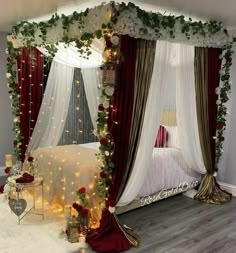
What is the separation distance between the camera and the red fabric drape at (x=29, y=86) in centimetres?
489

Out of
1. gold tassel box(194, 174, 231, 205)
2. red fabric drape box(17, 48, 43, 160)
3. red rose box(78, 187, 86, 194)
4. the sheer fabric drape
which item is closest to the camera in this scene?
Result: red rose box(78, 187, 86, 194)

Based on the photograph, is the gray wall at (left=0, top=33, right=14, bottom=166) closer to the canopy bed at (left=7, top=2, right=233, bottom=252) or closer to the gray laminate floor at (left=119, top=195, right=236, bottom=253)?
the canopy bed at (left=7, top=2, right=233, bottom=252)

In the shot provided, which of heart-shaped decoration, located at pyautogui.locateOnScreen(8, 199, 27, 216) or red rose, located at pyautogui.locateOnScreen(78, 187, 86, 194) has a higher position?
red rose, located at pyautogui.locateOnScreen(78, 187, 86, 194)

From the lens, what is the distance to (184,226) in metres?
3.85

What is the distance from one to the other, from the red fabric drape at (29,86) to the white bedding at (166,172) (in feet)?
6.85

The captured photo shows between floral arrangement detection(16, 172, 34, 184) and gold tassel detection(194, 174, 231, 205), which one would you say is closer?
floral arrangement detection(16, 172, 34, 184)

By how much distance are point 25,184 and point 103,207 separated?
1.08 m

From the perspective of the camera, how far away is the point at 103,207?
11.4 feet

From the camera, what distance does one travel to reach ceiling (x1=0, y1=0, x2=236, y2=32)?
Answer: 3314mm

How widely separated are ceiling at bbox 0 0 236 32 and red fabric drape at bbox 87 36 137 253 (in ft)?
1.88

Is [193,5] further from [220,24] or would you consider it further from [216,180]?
[216,180]

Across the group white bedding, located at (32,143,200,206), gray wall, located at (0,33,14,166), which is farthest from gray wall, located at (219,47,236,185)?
gray wall, located at (0,33,14,166)

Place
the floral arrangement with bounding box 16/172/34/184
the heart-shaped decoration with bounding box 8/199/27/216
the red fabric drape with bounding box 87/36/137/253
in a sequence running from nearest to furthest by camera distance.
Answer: the red fabric drape with bounding box 87/36/137/253 → the heart-shaped decoration with bounding box 8/199/27/216 → the floral arrangement with bounding box 16/172/34/184

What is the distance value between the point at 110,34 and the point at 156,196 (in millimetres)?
2387
